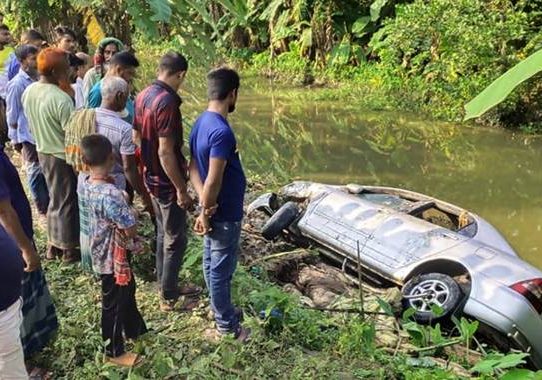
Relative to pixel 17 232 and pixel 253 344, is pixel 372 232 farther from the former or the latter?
pixel 17 232

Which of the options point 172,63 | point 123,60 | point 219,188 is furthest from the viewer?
point 123,60

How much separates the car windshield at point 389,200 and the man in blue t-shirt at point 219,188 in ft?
10.0

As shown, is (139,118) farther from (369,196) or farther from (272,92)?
(272,92)

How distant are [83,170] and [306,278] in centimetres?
284

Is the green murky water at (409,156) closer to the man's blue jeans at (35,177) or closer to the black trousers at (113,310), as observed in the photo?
the man's blue jeans at (35,177)

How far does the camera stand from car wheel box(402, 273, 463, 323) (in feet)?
16.3

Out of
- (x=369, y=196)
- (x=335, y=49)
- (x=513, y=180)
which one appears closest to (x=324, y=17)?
(x=335, y=49)

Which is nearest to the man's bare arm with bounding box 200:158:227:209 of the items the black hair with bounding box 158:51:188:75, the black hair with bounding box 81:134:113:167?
the black hair with bounding box 81:134:113:167

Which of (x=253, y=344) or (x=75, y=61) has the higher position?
(x=75, y=61)

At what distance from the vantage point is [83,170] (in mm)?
3861

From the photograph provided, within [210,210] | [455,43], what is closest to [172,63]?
[210,210]

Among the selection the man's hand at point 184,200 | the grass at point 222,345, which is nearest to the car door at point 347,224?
the grass at point 222,345

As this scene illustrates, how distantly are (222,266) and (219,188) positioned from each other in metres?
0.52

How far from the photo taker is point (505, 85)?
1477 millimetres
